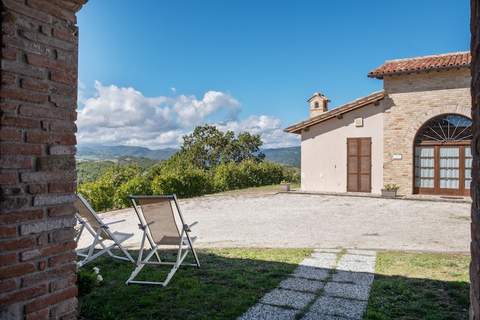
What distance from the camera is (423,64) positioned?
45.8ft

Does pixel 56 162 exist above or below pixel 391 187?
above

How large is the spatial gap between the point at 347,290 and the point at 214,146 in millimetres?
27799

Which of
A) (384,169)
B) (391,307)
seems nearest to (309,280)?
(391,307)

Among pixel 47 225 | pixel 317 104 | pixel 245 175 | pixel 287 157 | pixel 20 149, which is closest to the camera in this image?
pixel 20 149

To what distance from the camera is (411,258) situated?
5.11 meters

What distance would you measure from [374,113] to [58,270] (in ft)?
47.1

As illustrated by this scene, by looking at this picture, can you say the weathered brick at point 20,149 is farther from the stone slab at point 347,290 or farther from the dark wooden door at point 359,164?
the dark wooden door at point 359,164

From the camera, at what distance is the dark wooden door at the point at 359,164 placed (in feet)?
48.5

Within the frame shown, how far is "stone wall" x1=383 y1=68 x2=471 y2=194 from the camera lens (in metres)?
13.4

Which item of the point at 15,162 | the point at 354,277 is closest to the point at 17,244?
the point at 15,162

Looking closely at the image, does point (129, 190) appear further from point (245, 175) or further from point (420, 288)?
point (420, 288)

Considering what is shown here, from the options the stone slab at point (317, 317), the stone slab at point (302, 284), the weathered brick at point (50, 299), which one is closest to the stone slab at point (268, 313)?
the stone slab at point (317, 317)

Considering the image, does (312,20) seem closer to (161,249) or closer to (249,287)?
(161,249)

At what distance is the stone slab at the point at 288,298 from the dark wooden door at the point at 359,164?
11.9 m
